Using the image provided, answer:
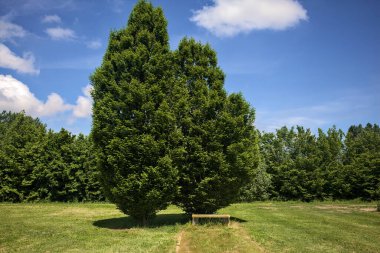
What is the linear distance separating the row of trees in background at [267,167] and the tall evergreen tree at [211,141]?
86.8 feet

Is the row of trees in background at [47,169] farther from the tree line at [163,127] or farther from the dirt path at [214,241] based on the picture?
the dirt path at [214,241]

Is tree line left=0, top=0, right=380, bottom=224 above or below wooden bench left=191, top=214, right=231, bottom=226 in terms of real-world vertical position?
above

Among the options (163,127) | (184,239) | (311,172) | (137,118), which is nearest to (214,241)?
(184,239)

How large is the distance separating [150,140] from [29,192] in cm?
3088

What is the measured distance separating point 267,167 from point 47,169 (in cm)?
3361

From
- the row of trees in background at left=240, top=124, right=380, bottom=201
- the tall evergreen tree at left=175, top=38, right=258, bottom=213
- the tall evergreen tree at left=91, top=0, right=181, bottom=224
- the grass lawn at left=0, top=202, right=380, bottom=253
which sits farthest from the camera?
the row of trees in background at left=240, top=124, right=380, bottom=201

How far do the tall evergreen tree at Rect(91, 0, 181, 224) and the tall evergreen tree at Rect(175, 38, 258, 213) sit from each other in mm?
1310

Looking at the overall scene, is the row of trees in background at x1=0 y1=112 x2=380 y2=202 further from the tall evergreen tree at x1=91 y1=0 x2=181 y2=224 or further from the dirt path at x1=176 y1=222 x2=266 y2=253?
the dirt path at x1=176 y1=222 x2=266 y2=253

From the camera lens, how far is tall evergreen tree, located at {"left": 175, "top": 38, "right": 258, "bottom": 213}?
19.4 metres

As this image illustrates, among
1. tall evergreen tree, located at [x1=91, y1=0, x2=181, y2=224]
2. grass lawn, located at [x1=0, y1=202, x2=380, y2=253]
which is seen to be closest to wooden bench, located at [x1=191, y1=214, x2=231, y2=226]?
grass lawn, located at [x1=0, y1=202, x2=380, y2=253]

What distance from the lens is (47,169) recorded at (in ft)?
134

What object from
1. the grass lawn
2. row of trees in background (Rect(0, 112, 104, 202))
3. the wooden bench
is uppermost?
row of trees in background (Rect(0, 112, 104, 202))

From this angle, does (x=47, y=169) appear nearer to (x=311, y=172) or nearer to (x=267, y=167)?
(x=267, y=167)

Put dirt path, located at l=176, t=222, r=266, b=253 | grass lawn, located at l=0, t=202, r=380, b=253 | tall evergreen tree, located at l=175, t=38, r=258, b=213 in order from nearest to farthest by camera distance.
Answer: dirt path, located at l=176, t=222, r=266, b=253 < grass lawn, located at l=0, t=202, r=380, b=253 < tall evergreen tree, located at l=175, t=38, r=258, b=213
